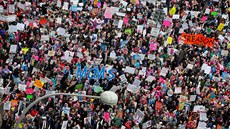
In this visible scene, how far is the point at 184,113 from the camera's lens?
21.9 m

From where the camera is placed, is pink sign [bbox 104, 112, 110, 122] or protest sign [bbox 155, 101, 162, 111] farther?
protest sign [bbox 155, 101, 162, 111]

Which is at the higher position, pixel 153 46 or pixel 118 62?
pixel 153 46

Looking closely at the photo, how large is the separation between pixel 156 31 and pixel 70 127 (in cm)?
785

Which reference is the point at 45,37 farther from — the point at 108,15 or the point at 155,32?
the point at 155,32

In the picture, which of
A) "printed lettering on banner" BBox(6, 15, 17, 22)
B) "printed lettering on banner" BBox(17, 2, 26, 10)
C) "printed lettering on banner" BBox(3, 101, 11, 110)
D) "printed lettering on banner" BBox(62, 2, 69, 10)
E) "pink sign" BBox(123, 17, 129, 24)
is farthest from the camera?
"printed lettering on banner" BBox(62, 2, 69, 10)

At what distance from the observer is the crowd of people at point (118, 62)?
2123 centimetres

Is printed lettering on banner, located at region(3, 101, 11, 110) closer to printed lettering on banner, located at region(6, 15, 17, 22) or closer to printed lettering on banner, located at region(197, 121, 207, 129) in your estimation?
printed lettering on banner, located at region(6, 15, 17, 22)

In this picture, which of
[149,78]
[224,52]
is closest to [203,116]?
[149,78]

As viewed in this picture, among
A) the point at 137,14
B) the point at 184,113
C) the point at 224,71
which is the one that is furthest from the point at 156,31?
the point at 184,113

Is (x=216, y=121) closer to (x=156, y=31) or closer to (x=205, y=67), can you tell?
(x=205, y=67)

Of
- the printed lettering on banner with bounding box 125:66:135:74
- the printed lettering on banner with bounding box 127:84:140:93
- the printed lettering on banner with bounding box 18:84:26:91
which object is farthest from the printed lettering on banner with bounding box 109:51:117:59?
the printed lettering on banner with bounding box 18:84:26:91

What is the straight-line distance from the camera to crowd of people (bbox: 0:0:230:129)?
21234 millimetres

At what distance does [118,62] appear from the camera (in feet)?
78.8

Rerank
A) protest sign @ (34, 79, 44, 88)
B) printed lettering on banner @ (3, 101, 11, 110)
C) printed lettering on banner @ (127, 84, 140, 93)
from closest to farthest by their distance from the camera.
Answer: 1. printed lettering on banner @ (3, 101, 11, 110)
2. protest sign @ (34, 79, 44, 88)
3. printed lettering on banner @ (127, 84, 140, 93)
